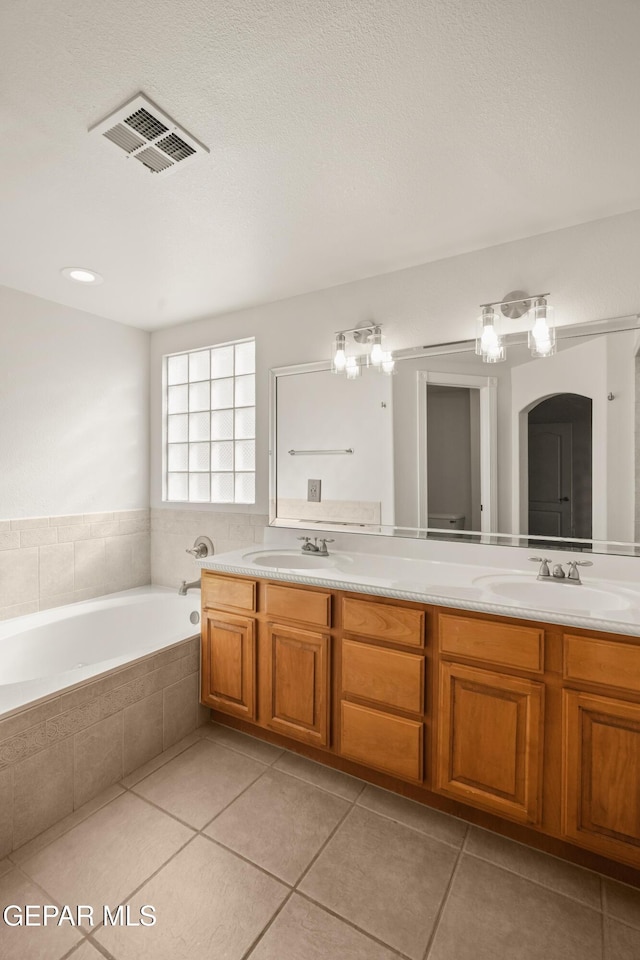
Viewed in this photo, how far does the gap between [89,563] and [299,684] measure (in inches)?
68.1

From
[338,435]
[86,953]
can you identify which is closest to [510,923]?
[86,953]

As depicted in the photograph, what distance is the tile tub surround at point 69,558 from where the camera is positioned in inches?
103

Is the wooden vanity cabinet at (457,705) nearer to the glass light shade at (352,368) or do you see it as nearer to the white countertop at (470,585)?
the white countertop at (470,585)

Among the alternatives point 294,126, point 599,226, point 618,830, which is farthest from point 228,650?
point 599,226

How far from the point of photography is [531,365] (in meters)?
2.05

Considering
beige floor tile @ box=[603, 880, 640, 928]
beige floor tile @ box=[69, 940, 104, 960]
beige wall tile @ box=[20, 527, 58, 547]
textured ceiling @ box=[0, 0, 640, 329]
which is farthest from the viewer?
beige wall tile @ box=[20, 527, 58, 547]

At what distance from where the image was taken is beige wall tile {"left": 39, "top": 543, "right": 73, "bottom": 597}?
2752 mm

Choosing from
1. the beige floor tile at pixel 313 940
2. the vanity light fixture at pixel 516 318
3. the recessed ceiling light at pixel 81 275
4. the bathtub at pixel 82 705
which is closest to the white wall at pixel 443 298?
the vanity light fixture at pixel 516 318

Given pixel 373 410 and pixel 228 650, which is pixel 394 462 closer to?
pixel 373 410

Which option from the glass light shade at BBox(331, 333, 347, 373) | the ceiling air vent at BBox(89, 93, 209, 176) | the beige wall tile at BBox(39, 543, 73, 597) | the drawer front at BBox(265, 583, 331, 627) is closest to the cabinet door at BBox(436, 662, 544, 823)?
the drawer front at BBox(265, 583, 331, 627)

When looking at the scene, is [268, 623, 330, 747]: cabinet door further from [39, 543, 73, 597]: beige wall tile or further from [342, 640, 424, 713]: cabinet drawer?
[39, 543, 73, 597]: beige wall tile

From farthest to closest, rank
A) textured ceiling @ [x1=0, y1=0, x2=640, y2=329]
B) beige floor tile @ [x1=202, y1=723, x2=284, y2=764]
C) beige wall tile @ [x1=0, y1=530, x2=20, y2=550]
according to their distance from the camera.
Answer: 1. beige wall tile @ [x1=0, y1=530, x2=20, y2=550]
2. beige floor tile @ [x1=202, y1=723, x2=284, y2=764]
3. textured ceiling @ [x1=0, y1=0, x2=640, y2=329]

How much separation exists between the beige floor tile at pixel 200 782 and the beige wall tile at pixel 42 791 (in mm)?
292

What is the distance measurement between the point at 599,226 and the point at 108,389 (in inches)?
114
